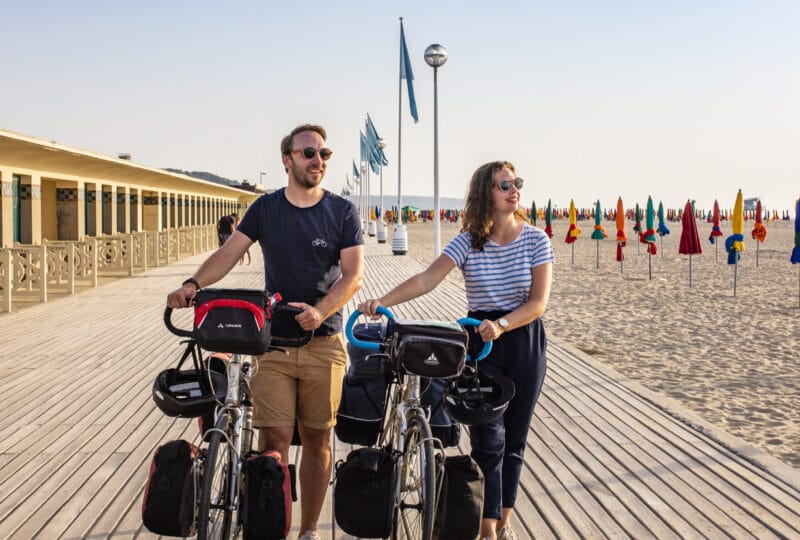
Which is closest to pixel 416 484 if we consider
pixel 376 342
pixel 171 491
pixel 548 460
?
pixel 376 342

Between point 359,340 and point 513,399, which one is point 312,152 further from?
point 513,399

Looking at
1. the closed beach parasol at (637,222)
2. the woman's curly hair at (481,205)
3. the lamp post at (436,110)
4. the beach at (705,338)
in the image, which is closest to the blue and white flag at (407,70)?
the lamp post at (436,110)

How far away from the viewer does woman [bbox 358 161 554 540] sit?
10.3 feet

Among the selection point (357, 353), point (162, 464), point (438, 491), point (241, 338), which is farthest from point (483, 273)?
point (162, 464)

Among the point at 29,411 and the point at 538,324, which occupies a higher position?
the point at 538,324

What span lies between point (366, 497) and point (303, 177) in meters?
1.21

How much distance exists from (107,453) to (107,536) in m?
1.28

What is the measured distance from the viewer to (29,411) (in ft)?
18.2

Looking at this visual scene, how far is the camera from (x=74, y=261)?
15.6 metres

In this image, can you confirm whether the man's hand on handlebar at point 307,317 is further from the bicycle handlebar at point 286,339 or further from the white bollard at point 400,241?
the white bollard at point 400,241

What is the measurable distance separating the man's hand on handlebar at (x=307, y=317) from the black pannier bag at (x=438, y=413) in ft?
1.94

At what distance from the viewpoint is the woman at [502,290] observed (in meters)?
3.14

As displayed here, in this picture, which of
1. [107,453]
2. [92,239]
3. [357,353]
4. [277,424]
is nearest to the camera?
[277,424]

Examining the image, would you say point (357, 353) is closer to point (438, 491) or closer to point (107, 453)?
point (438, 491)
